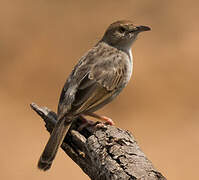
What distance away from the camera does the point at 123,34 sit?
8.86 m

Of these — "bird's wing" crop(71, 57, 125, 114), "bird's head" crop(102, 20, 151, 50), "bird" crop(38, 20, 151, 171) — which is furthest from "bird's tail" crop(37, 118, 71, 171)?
"bird's head" crop(102, 20, 151, 50)

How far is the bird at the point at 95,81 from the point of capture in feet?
24.7

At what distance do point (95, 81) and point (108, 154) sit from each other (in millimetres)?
1921

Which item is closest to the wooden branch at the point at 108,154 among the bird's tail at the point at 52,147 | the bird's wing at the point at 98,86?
the bird's tail at the point at 52,147

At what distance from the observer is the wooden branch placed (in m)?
5.99

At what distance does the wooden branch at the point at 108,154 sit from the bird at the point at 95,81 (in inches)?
8.5

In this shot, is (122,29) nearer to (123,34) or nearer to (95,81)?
(123,34)

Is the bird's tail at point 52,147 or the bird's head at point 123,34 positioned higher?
the bird's head at point 123,34

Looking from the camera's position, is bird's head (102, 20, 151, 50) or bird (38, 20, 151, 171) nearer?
bird (38, 20, 151, 171)

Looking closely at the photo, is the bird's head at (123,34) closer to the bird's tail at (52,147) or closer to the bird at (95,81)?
the bird at (95,81)

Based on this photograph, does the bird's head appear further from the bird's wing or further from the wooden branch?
the wooden branch
